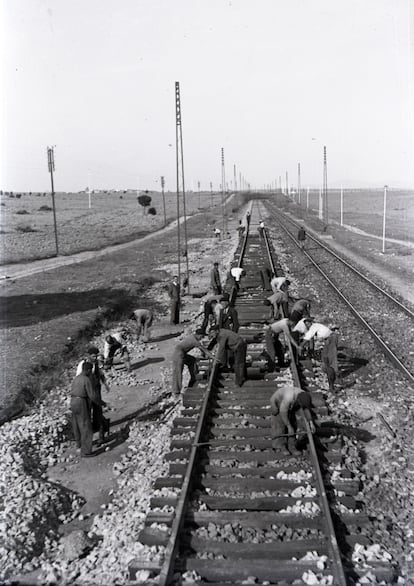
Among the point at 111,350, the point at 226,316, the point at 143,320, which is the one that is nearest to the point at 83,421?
the point at 111,350

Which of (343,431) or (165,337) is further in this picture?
(165,337)

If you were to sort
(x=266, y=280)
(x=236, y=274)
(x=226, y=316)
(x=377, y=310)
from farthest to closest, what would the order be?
(x=266, y=280) → (x=236, y=274) → (x=377, y=310) → (x=226, y=316)

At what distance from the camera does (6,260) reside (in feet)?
113

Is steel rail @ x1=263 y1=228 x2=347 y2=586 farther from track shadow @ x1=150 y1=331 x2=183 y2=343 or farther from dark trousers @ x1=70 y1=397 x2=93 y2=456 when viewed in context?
track shadow @ x1=150 y1=331 x2=183 y2=343

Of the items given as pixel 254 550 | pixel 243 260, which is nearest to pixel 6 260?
pixel 243 260

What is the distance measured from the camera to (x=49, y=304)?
69.2 feet

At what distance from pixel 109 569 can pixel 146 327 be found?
31.0 feet

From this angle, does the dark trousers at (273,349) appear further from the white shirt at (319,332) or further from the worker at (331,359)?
the worker at (331,359)

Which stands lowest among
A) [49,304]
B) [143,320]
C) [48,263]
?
[49,304]

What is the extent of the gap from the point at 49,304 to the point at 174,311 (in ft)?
22.1

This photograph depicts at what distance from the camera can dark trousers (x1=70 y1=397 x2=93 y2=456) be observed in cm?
889

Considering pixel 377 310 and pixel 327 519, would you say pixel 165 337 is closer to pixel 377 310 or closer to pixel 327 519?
pixel 377 310

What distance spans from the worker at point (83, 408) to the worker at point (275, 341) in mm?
3884

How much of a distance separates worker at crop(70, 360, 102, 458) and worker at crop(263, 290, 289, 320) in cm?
632
